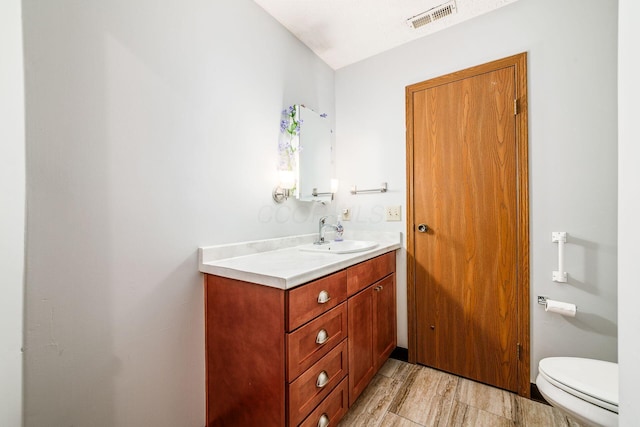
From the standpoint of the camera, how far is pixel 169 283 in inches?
47.3

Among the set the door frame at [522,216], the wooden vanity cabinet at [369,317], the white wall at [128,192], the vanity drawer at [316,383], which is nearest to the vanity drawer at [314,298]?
the wooden vanity cabinet at [369,317]

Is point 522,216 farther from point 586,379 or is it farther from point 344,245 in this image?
point 344,245

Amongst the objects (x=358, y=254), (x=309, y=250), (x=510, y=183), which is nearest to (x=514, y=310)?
(x=510, y=183)

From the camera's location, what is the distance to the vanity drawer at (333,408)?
3.73 feet

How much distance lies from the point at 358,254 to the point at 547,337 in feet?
3.95

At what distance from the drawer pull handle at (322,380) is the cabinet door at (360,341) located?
233 millimetres

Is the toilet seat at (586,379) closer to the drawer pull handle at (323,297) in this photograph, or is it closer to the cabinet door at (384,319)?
the cabinet door at (384,319)

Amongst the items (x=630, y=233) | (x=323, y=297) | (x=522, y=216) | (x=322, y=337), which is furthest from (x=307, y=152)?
(x=630, y=233)

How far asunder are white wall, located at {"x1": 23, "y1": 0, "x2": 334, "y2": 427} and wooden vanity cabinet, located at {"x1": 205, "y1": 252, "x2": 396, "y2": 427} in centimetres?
14

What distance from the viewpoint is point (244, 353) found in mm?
1133

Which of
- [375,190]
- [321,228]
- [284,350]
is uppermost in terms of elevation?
[375,190]

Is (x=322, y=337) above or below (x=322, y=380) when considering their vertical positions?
above

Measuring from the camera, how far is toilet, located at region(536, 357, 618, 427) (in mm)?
944

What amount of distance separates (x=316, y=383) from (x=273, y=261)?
589 millimetres
